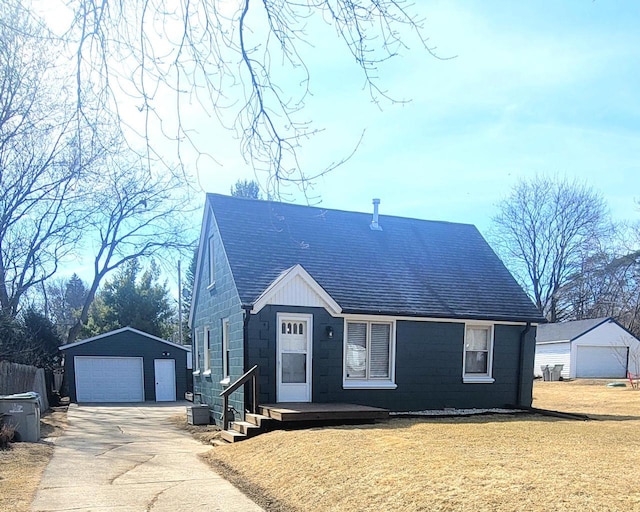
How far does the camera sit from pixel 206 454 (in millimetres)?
8719

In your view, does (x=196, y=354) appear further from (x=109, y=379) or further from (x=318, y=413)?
(x=109, y=379)

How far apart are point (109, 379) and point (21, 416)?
13665mm

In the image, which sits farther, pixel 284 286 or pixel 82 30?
pixel 284 286

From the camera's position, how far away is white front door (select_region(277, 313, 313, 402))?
10970 mm

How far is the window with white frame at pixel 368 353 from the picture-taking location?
462 inches

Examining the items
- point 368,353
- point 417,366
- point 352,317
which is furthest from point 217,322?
point 417,366

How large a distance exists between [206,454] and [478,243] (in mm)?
11348

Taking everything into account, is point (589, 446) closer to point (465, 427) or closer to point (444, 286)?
point (465, 427)

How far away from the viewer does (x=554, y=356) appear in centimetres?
3253

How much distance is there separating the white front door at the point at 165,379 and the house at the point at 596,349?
23.9 meters

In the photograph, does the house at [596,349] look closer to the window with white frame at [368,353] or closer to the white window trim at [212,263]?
the window with white frame at [368,353]

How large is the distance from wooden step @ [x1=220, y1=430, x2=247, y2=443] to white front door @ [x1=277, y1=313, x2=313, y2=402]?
1389 mm

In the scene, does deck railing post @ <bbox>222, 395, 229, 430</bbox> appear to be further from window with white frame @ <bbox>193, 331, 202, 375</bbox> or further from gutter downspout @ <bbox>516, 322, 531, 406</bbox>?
gutter downspout @ <bbox>516, 322, 531, 406</bbox>

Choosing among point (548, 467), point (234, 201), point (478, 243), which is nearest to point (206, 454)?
point (548, 467)
